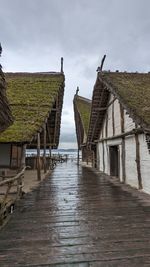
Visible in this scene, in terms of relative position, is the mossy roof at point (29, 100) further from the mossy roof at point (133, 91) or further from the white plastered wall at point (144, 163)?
the white plastered wall at point (144, 163)

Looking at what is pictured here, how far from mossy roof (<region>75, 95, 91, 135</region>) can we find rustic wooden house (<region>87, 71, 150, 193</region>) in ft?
22.8

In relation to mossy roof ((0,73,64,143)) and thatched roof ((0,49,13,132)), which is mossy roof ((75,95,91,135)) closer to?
mossy roof ((0,73,64,143))

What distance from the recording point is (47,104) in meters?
13.0

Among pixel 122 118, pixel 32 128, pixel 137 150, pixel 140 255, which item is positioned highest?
pixel 122 118

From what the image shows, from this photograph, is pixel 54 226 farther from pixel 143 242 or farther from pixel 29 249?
pixel 143 242

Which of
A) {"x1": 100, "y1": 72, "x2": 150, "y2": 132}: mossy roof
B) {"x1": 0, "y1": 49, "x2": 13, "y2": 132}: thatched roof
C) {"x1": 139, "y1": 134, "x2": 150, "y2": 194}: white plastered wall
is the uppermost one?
{"x1": 100, "y1": 72, "x2": 150, "y2": 132}: mossy roof

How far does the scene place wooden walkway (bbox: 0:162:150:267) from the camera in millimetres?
4121

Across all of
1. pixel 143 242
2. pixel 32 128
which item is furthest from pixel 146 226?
pixel 32 128

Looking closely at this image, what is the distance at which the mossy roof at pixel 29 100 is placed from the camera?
10.3 metres

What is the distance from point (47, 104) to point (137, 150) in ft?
16.3

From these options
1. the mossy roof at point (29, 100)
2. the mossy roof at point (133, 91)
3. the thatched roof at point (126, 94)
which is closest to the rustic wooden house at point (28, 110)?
the mossy roof at point (29, 100)

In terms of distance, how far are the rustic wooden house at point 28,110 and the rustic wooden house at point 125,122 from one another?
2.81 metres

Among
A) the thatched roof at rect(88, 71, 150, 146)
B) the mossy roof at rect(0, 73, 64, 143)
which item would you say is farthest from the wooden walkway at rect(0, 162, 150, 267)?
the thatched roof at rect(88, 71, 150, 146)

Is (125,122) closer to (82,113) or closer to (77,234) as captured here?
(77,234)
